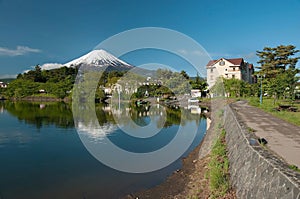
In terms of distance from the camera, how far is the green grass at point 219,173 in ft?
16.0

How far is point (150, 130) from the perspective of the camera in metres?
15.5

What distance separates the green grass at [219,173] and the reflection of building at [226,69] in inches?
1123

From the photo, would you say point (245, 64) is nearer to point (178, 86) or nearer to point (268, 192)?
point (178, 86)

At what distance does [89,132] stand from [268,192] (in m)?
12.7

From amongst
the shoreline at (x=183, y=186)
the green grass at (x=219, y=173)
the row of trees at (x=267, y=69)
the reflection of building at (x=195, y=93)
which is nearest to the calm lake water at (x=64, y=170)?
the shoreline at (x=183, y=186)

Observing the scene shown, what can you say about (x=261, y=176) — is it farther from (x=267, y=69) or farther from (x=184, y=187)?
(x=267, y=69)

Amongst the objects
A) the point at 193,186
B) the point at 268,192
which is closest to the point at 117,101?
the point at 193,186

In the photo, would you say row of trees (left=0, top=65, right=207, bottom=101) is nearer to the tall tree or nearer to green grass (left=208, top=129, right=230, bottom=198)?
the tall tree

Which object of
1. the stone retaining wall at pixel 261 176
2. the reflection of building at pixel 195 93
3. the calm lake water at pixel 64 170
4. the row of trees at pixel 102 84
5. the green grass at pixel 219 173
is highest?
the row of trees at pixel 102 84

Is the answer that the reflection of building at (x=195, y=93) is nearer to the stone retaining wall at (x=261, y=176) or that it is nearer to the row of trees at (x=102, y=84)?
the row of trees at (x=102, y=84)

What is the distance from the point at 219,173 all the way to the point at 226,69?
32.5m

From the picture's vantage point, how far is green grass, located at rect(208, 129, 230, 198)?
4.88 m

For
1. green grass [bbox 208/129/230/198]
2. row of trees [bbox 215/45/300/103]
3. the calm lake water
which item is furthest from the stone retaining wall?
row of trees [bbox 215/45/300/103]

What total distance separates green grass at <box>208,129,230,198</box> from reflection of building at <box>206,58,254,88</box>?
28.5 meters
